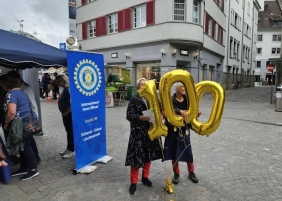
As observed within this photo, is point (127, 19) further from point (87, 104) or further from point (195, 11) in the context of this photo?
point (87, 104)

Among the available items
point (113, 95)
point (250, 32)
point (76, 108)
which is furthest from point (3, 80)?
point (250, 32)

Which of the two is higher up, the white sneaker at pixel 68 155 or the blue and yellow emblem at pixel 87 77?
the blue and yellow emblem at pixel 87 77

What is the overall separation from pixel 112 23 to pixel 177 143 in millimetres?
17675

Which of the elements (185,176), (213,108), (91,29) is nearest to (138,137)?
(213,108)

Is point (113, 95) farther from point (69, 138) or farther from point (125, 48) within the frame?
point (69, 138)

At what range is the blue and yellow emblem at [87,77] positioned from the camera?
3.92 metres

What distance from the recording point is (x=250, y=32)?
37.2m

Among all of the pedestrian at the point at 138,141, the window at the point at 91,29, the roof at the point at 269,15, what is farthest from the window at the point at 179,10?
the roof at the point at 269,15

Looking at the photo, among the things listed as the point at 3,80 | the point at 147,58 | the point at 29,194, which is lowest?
the point at 29,194

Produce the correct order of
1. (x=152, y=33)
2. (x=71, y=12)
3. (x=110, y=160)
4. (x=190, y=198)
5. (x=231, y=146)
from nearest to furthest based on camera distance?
(x=190, y=198), (x=110, y=160), (x=231, y=146), (x=71, y=12), (x=152, y=33)

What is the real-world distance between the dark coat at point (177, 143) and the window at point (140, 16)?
14859 mm

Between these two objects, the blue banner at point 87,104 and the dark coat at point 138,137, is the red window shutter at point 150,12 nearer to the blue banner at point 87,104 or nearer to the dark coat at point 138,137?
the blue banner at point 87,104

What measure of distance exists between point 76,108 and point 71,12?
33.1ft

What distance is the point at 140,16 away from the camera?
17312mm
